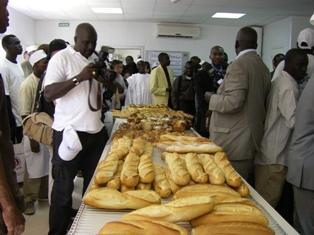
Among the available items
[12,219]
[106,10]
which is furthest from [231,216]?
[106,10]

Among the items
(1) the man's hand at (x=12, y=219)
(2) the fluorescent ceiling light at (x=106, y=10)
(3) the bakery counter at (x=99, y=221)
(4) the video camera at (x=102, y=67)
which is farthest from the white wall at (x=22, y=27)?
(3) the bakery counter at (x=99, y=221)

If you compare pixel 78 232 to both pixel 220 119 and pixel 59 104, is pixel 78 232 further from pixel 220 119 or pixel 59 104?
pixel 220 119

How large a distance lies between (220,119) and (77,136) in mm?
923

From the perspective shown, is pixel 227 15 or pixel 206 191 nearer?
pixel 206 191

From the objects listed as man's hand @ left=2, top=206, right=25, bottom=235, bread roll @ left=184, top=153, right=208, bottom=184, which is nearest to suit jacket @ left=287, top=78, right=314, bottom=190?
bread roll @ left=184, top=153, right=208, bottom=184

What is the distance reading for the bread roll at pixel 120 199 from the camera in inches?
43.1

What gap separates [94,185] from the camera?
1.26 metres

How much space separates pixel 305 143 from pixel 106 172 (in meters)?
1.14

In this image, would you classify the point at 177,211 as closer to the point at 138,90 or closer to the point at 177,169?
the point at 177,169

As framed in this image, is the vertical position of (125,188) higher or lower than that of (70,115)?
lower

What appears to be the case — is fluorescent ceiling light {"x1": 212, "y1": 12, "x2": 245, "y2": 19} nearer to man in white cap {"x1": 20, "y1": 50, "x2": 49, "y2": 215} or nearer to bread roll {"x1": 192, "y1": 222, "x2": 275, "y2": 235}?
man in white cap {"x1": 20, "y1": 50, "x2": 49, "y2": 215}

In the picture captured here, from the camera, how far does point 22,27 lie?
817 cm

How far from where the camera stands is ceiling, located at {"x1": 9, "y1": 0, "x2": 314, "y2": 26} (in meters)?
6.52

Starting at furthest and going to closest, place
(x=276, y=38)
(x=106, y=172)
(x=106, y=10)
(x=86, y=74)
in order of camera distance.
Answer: (x=276, y=38) < (x=106, y=10) < (x=86, y=74) < (x=106, y=172)
